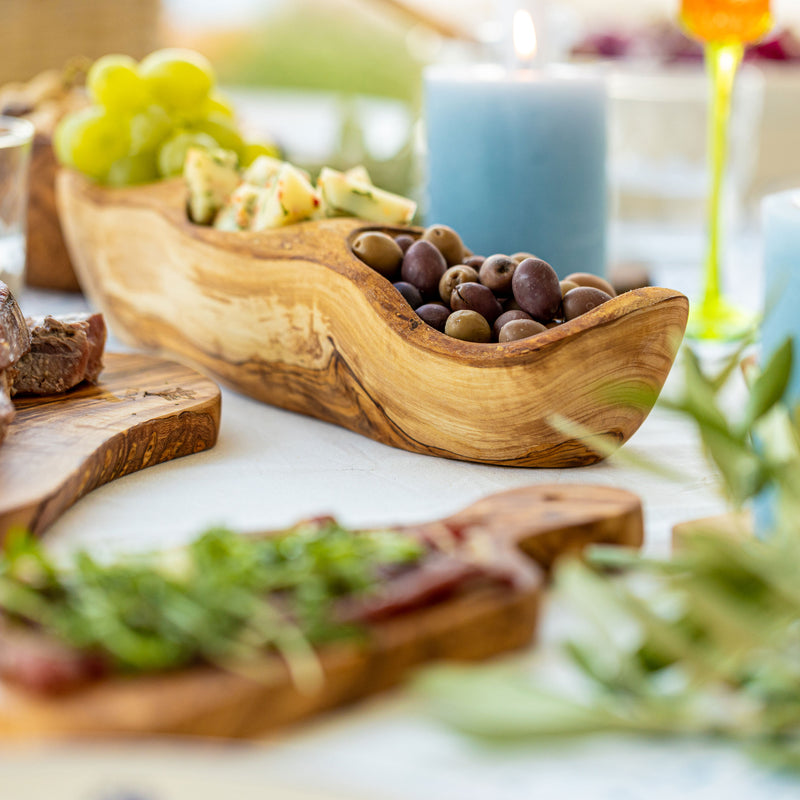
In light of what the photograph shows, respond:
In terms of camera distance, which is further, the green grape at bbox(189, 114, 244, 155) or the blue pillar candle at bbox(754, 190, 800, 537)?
the green grape at bbox(189, 114, 244, 155)

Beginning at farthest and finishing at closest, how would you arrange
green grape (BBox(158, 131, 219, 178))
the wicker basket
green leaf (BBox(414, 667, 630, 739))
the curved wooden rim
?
the wicker basket → green grape (BBox(158, 131, 219, 178)) → the curved wooden rim → green leaf (BBox(414, 667, 630, 739))

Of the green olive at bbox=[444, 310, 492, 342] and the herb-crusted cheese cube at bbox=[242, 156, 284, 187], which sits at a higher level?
the herb-crusted cheese cube at bbox=[242, 156, 284, 187]

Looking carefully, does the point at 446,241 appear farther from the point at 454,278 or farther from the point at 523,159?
the point at 523,159

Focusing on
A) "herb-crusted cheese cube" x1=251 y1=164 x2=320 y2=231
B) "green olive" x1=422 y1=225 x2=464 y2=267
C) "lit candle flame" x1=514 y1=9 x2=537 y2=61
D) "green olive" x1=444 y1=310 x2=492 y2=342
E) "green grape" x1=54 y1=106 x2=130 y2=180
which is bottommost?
"green olive" x1=444 y1=310 x2=492 y2=342

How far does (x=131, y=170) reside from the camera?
0.95m

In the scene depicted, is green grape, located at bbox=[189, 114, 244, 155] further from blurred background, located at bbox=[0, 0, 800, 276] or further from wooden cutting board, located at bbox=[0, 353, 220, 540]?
wooden cutting board, located at bbox=[0, 353, 220, 540]

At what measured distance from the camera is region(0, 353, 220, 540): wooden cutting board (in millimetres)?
547

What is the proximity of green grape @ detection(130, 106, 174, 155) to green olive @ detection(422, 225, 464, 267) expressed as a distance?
0.37 m

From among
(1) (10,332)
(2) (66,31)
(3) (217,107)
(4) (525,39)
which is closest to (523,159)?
(4) (525,39)

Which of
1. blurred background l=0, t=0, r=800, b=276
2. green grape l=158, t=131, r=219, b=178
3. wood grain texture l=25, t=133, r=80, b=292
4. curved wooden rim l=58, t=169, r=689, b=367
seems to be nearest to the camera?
curved wooden rim l=58, t=169, r=689, b=367

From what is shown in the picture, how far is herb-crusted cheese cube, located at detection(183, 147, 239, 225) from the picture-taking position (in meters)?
0.86

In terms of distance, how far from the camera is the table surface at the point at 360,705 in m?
0.32

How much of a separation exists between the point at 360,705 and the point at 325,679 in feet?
0.09

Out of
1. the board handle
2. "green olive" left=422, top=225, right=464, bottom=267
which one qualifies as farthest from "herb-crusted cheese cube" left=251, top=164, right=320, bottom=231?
the board handle
